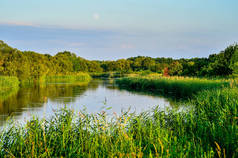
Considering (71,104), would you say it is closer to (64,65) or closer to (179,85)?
(179,85)

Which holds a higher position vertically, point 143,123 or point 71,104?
point 143,123

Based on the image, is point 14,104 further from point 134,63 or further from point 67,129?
point 134,63

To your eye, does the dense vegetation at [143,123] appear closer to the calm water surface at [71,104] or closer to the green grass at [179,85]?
the green grass at [179,85]

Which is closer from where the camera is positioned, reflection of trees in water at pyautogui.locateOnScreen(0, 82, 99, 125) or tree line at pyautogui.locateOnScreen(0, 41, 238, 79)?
reflection of trees in water at pyautogui.locateOnScreen(0, 82, 99, 125)

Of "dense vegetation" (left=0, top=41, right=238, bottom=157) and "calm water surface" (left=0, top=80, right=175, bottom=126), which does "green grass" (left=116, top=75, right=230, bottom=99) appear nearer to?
"dense vegetation" (left=0, top=41, right=238, bottom=157)

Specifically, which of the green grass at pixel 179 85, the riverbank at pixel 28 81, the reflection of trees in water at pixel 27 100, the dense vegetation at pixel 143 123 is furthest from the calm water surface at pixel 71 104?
the riverbank at pixel 28 81

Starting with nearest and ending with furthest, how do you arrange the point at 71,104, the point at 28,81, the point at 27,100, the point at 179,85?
the point at 71,104
the point at 27,100
the point at 179,85
the point at 28,81

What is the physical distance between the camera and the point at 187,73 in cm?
3491

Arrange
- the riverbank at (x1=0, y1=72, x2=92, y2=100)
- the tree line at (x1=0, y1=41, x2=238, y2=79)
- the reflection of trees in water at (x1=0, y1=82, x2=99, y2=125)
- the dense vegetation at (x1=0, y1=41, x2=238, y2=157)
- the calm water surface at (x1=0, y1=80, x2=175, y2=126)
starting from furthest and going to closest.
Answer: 1. the tree line at (x1=0, y1=41, x2=238, y2=79)
2. the riverbank at (x1=0, y1=72, x2=92, y2=100)
3. the reflection of trees in water at (x1=0, y1=82, x2=99, y2=125)
4. the calm water surface at (x1=0, y1=80, x2=175, y2=126)
5. the dense vegetation at (x1=0, y1=41, x2=238, y2=157)

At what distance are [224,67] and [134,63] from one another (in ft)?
240

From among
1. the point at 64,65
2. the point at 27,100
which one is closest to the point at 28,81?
the point at 64,65

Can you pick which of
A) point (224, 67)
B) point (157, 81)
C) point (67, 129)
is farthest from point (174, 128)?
point (224, 67)

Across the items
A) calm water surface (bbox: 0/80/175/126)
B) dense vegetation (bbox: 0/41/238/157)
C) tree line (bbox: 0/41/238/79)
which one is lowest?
calm water surface (bbox: 0/80/175/126)

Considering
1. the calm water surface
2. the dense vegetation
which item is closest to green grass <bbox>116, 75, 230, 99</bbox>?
the dense vegetation
